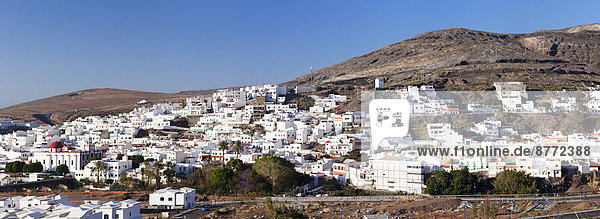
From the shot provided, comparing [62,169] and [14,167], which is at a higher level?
[14,167]

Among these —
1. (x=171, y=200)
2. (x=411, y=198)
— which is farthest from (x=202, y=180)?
(x=411, y=198)

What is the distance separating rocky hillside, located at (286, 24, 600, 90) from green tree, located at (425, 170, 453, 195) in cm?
2360

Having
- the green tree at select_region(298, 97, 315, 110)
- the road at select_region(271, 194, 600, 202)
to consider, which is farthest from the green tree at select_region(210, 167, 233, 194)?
the green tree at select_region(298, 97, 315, 110)

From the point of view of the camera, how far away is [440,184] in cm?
1859

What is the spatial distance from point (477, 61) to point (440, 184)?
37.2 m

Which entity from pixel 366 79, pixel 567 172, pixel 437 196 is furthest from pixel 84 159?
pixel 366 79

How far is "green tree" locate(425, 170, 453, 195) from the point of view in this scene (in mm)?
18531

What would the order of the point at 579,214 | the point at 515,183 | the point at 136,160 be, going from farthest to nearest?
1. the point at 136,160
2. the point at 515,183
3. the point at 579,214

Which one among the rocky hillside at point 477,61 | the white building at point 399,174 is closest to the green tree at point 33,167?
the white building at point 399,174

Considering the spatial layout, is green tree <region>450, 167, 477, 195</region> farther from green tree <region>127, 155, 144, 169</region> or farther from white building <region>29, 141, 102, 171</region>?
white building <region>29, 141, 102, 171</region>

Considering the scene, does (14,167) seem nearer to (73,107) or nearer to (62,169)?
(62,169)

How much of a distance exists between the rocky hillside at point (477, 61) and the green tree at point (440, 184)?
2360 centimetres

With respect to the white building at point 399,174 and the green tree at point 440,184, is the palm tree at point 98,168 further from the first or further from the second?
the green tree at point 440,184

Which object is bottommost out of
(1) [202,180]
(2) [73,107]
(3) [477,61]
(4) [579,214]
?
(4) [579,214]
